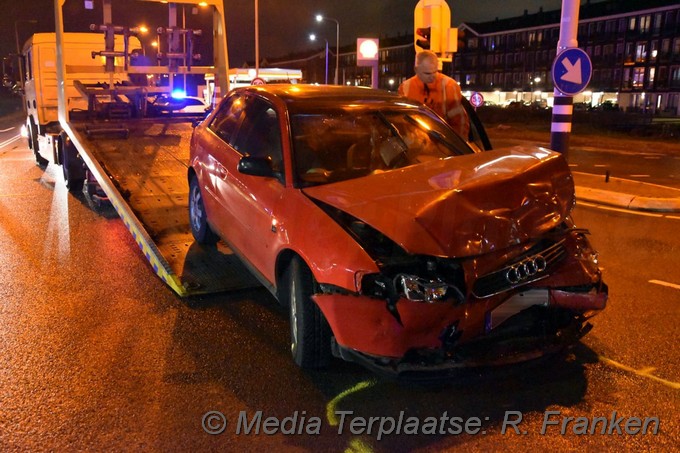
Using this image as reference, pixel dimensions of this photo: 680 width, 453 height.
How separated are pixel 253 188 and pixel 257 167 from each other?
0.36 meters

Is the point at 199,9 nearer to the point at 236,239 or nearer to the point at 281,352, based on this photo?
the point at 236,239

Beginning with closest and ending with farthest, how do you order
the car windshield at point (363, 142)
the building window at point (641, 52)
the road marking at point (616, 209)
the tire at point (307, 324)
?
1. the tire at point (307, 324)
2. the car windshield at point (363, 142)
3. the road marking at point (616, 209)
4. the building window at point (641, 52)

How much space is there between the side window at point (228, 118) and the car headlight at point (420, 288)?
2794 millimetres

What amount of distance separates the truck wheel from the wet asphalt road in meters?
4.76

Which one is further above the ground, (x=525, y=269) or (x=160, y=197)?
(x=525, y=269)

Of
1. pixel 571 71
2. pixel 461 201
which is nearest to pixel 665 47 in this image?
pixel 571 71

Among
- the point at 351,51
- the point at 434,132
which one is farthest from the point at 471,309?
the point at 351,51

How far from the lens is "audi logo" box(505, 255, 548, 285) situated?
369 centimetres

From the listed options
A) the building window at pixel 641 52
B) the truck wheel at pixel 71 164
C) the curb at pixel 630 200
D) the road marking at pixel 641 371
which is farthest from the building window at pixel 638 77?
the road marking at pixel 641 371

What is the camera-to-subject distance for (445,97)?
7.07m

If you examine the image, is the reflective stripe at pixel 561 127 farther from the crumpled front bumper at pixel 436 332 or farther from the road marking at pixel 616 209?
the crumpled front bumper at pixel 436 332

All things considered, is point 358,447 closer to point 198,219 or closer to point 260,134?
point 260,134

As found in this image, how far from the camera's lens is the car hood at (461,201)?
359 cm

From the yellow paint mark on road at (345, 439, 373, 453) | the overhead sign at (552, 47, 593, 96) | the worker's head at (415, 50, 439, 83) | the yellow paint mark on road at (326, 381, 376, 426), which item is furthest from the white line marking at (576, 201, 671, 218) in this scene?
the yellow paint mark on road at (345, 439, 373, 453)
